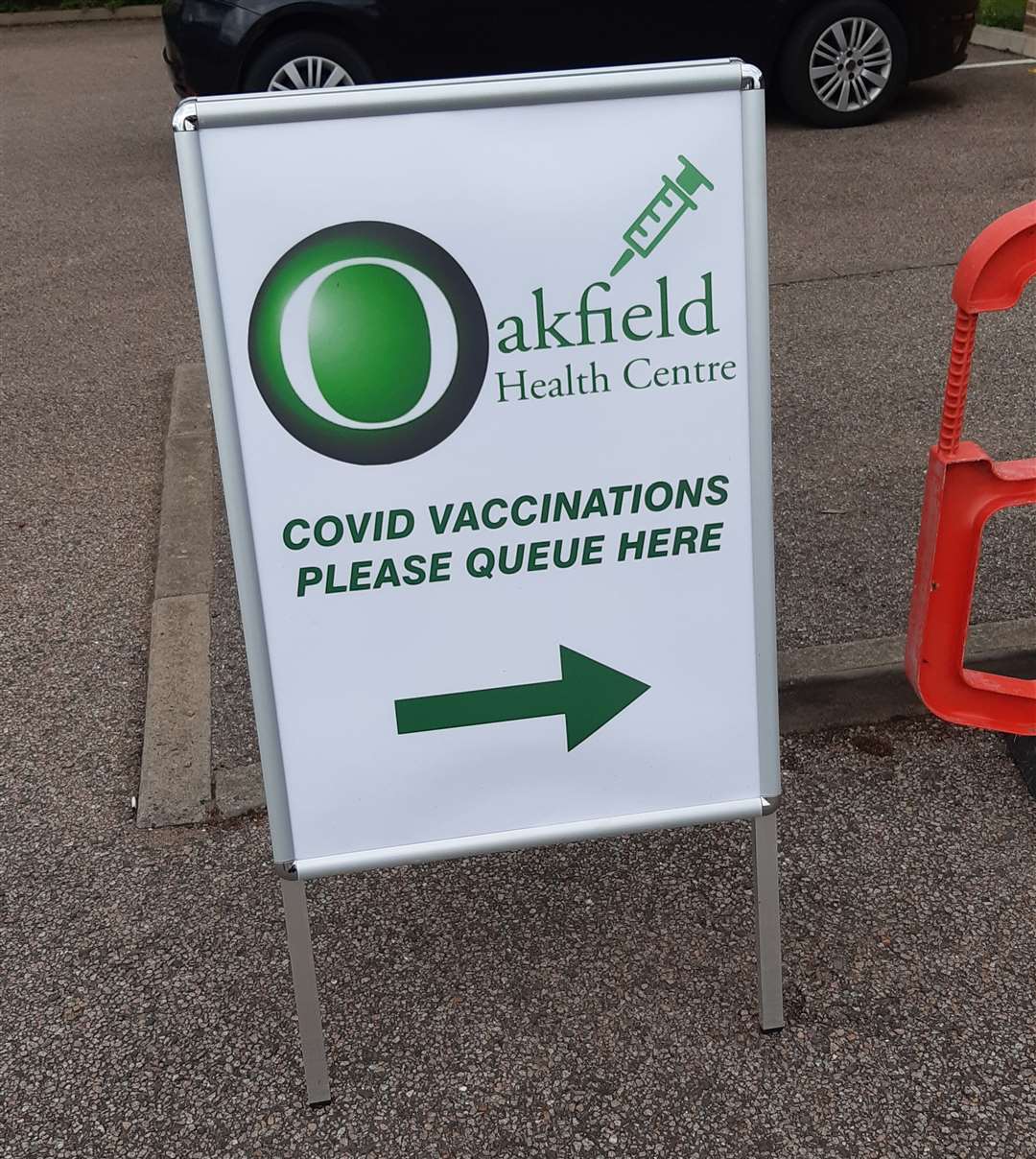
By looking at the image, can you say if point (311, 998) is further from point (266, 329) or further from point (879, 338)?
point (879, 338)

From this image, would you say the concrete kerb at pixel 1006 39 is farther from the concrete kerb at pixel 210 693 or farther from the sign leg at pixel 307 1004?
the sign leg at pixel 307 1004

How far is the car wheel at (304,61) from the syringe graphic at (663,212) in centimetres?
738

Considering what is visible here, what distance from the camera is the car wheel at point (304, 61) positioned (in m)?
8.83

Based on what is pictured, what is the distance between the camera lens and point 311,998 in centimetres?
239

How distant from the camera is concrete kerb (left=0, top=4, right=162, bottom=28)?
60.3ft

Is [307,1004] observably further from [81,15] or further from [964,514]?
[81,15]

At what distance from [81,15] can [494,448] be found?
19002 mm

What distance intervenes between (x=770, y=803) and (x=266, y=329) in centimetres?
120

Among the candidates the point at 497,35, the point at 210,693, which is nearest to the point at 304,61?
the point at 497,35

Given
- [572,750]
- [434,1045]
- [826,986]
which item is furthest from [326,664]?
[826,986]

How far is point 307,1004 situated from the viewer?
7.82 feet

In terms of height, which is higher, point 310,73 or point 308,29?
point 308,29

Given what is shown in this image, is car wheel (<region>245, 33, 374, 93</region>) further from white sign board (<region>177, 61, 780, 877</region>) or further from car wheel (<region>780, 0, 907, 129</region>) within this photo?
white sign board (<region>177, 61, 780, 877</region>)

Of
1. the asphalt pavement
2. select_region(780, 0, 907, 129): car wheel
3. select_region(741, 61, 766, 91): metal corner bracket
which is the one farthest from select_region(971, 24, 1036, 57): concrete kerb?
select_region(741, 61, 766, 91): metal corner bracket
